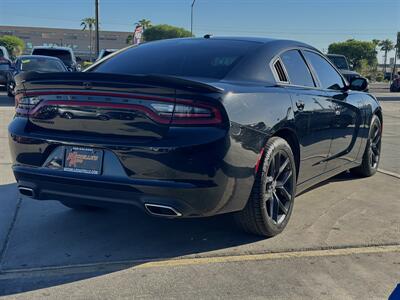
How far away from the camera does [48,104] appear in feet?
11.6

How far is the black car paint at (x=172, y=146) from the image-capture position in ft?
10.4

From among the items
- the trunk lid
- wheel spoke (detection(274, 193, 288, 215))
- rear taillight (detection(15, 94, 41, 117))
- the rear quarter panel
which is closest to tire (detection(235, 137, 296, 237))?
wheel spoke (detection(274, 193, 288, 215))

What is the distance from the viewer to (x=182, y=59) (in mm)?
4156

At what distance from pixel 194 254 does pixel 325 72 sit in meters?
2.54

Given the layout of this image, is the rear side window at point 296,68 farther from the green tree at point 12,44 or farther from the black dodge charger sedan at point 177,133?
the green tree at point 12,44

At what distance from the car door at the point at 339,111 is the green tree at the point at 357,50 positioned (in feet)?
299

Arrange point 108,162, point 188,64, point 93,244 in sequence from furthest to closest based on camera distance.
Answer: point 188,64, point 93,244, point 108,162

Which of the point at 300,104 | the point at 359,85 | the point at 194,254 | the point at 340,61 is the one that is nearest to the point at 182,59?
the point at 300,104

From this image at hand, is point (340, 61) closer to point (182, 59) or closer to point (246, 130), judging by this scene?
point (182, 59)

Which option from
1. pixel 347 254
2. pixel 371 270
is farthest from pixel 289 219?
pixel 371 270

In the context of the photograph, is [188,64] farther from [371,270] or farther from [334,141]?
[371,270]

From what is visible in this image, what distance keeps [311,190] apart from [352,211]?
78 cm

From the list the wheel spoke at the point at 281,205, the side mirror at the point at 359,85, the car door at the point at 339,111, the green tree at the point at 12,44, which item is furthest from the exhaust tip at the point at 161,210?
the green tree at the point at 12,44

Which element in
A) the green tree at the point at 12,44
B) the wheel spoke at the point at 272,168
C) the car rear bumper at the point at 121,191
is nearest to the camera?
the car rear bumper at the point at 121,191
